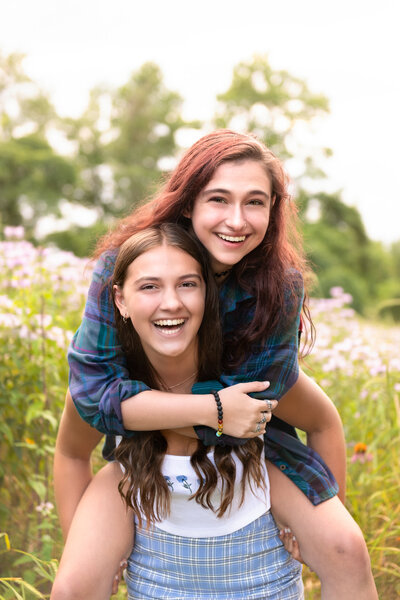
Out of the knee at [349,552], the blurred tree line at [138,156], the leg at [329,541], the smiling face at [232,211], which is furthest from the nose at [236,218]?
the blurred tree line at [138,156]

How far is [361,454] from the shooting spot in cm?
276

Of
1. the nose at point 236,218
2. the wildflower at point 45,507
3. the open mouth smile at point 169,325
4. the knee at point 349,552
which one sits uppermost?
the nose at point 236,218

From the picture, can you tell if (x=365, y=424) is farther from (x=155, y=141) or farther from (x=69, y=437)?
(x=155, y=141)

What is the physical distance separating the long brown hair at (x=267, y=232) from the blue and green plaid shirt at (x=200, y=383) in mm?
36

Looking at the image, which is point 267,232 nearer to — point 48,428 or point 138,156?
point 48,428

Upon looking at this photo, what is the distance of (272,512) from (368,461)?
114cm

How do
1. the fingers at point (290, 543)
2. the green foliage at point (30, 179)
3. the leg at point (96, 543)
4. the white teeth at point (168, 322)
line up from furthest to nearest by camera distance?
the green foliage at point (30, 179), the fingers at point (290, 543), the white teeth at point (168, 322), the leg at point (96, 543)

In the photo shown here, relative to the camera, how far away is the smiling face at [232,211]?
1856 millimetres

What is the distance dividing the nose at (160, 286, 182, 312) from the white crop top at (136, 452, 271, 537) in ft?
1.47

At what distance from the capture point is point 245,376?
1.89m

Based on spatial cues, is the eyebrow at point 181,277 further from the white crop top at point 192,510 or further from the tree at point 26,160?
the tree at point 26,160

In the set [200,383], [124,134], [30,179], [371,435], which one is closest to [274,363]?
[200,383]

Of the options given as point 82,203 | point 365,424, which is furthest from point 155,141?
point 365,424

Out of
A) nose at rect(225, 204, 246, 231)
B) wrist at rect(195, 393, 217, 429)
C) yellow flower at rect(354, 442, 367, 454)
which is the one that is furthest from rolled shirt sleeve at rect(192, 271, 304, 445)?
yellow flower at rect(354, 442, 367, 454)
